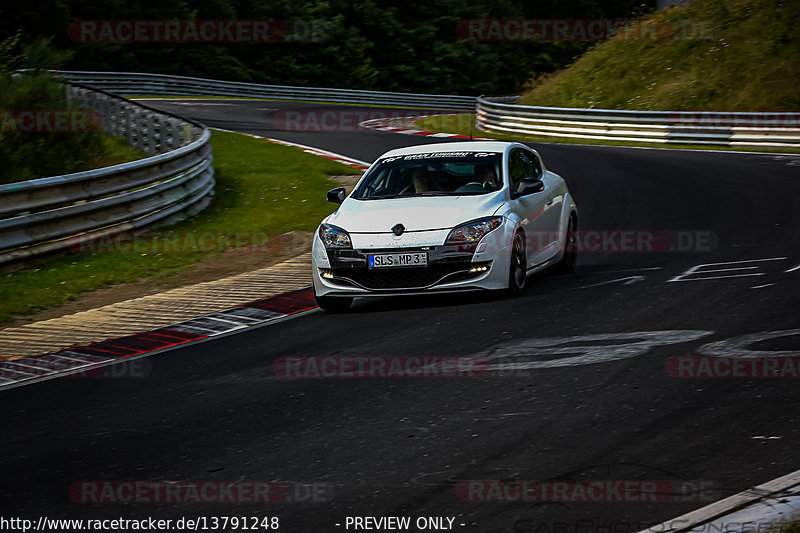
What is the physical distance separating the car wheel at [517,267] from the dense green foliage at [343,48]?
39508 mm

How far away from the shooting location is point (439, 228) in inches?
389

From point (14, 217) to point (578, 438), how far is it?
920cm

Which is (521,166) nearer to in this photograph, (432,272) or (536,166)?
(536,166)

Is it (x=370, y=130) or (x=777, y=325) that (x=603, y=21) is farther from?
(x=777, y=325)

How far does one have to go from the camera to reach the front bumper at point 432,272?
9.80 metres

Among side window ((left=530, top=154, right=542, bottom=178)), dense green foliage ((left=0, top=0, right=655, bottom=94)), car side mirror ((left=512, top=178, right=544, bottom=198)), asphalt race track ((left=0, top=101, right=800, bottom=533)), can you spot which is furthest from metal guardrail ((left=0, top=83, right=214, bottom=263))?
dense green foliage ((left=0, top=0, right=655, bottom=94))

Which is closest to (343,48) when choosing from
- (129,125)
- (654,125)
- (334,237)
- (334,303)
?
(654,125)

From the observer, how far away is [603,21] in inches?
2921

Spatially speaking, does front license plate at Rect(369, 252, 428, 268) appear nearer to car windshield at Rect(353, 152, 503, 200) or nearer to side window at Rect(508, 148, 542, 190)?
car windshield at Rect(353, 152, 503, 200)

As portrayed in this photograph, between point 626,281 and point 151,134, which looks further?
point 151,134

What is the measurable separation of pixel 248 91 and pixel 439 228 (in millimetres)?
41666

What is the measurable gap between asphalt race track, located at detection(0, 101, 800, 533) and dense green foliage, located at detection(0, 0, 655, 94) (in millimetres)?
40330

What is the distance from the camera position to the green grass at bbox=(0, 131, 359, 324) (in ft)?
40.5

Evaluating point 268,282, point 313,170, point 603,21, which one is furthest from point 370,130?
point 603,21
